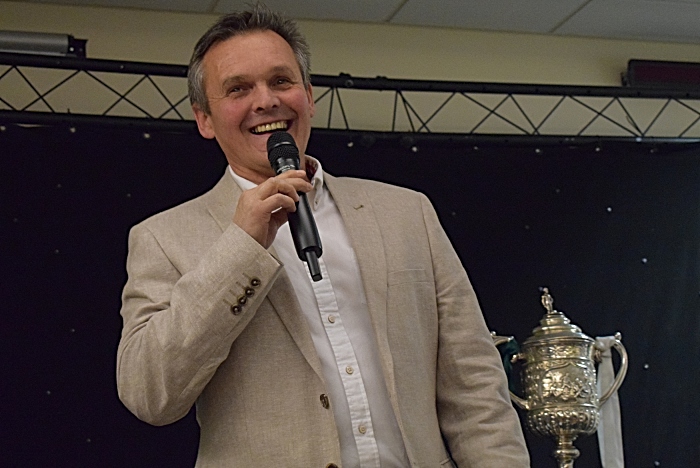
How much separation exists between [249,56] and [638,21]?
11.4 feet

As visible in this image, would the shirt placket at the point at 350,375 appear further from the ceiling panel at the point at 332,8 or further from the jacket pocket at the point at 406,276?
the ceiling panel at the point at 332,8

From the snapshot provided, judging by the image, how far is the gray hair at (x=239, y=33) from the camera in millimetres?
1719

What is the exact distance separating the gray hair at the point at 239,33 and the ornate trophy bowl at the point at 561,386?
1.72 m

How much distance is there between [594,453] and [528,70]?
1.73 metres

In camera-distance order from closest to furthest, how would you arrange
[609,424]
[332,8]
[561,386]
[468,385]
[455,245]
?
[468,385] → [561,386] → [609,424] → [455,245] → [332,8]

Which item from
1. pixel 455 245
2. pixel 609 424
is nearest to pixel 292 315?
pixel 609 424

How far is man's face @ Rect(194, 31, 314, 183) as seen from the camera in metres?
1.64

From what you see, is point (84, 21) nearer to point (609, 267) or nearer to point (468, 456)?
point (609, 267)

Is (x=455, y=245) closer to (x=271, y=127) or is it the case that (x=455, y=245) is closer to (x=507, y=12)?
(x=507, y=12)

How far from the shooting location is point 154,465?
3.65m

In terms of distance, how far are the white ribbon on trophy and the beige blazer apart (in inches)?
80.1

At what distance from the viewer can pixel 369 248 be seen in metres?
1.63

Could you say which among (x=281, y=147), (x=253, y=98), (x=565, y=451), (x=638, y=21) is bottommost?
(x=565, y=451)

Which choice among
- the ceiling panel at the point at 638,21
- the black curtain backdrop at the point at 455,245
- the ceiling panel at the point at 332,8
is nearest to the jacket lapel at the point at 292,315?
the black curtain backdrop at the point at 455,245
